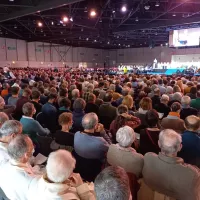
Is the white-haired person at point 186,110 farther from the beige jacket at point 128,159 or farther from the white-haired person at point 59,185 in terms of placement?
the white-haired person at point 59,185

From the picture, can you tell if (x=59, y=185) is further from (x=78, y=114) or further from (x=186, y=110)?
(x=186, y=110)

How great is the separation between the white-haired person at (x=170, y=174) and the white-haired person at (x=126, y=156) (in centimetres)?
10

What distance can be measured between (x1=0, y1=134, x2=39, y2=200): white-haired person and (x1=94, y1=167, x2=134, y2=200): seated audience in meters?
0.96

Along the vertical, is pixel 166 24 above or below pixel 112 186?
above

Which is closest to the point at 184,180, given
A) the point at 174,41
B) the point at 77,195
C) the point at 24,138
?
the point at 77,195

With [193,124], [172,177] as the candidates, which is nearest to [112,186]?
[172,177]

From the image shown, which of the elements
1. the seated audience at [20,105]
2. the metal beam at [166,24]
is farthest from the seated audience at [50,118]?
the metal beam at [166,24]

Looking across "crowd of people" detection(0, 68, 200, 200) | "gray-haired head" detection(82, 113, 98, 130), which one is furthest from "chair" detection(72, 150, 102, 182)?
"gray-haired head" detection(82, 113, 98, 130)

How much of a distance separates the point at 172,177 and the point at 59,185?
1.02 m

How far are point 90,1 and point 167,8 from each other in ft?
14.6

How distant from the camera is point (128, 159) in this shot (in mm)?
2420

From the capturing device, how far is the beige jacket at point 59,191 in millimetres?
1717

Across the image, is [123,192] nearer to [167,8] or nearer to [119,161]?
[119,161]

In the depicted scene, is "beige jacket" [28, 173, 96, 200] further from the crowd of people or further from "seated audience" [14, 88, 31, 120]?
"seated audience" [14, 88, 31, 120]
